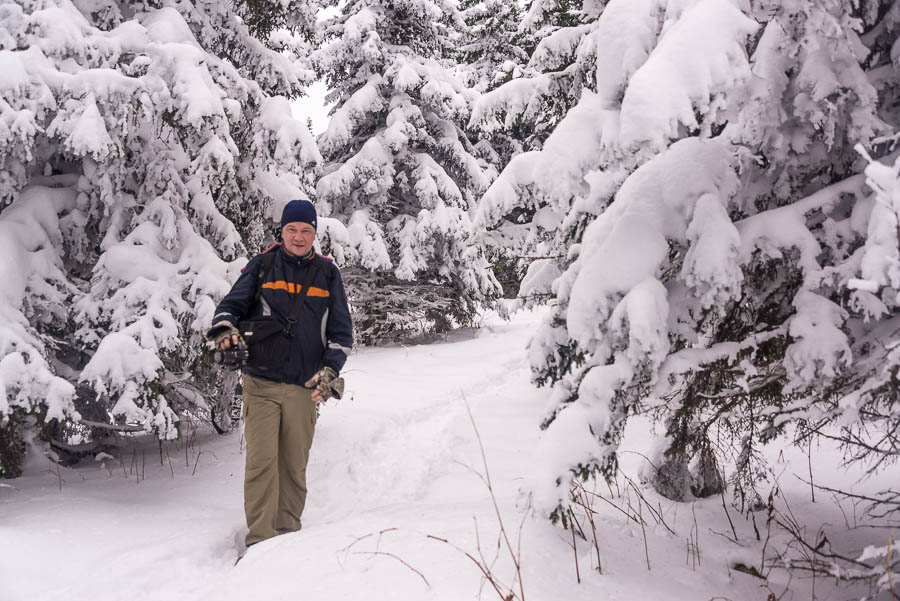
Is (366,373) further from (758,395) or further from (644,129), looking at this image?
(644,129)

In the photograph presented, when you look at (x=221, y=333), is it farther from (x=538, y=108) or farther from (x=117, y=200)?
(x=538, y=108)

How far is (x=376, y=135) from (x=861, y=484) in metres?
10.6

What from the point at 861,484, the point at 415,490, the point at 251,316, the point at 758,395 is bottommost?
the point at 415,490

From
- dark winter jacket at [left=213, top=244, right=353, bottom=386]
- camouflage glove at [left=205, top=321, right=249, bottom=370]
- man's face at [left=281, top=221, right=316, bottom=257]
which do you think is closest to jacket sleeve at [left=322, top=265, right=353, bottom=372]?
dark winter jacket at [left=213, top=244, right=353, bottom=386]

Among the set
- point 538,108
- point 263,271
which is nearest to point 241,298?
point 263,271

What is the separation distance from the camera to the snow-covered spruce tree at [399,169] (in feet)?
38.9

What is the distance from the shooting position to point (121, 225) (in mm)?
4969

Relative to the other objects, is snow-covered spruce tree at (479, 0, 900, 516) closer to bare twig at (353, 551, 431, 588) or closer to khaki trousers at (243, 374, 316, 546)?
bare twig at (353, 551, 431, 588)

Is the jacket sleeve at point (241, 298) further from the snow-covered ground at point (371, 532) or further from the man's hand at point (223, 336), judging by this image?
the snow-covered ground at point (371, 532)

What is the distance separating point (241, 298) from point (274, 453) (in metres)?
1.15

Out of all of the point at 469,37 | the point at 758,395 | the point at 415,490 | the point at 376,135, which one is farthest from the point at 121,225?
the point at 469,37

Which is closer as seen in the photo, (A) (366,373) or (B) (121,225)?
(B) (121,225)

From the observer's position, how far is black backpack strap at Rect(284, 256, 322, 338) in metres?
3.99

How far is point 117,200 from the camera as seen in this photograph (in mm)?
4977
